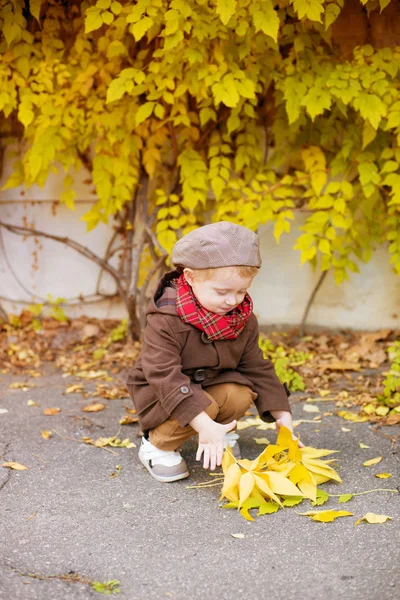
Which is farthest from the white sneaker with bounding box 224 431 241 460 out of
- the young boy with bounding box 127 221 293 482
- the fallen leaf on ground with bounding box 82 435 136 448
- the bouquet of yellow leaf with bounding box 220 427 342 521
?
the fallen leaf on ground with bounding box 82 435 136 448

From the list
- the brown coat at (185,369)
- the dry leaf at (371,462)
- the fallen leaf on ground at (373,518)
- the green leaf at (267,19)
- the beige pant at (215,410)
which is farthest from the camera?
the green leaf at (267,19)

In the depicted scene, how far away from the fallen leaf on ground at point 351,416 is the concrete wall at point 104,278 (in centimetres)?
131

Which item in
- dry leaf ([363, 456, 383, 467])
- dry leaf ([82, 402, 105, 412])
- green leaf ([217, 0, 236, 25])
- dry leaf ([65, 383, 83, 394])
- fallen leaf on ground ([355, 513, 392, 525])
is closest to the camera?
fallen leaf on ground ([355, 513, 392, 525])

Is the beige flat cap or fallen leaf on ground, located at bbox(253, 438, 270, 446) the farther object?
fallen leaf on ground, located at bbox(253, 438, 270, 446)

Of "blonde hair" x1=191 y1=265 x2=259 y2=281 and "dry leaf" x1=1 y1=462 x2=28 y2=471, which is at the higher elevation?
"blonde hair" x1=191 y1=265 x2=259 y2=281

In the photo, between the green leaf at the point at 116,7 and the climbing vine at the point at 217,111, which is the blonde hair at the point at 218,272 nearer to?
the climbing vine at the point at 217,111

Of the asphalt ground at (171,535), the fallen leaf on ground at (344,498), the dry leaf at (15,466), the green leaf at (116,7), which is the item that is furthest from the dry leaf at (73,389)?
the green leaf at (116,7)

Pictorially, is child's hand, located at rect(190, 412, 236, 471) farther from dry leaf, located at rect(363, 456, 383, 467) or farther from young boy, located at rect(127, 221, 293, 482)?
dry leaf, located at rect(363, 456, 383, 467)

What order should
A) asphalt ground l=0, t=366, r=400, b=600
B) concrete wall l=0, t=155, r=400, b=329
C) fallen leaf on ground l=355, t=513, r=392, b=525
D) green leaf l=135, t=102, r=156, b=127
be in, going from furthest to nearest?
concrete wall l=0, t=155, r=400, b=329, green leaf l=135, t=102, r=156, b=127, fallen leaf on ground l=355, t=513, r=392, b=525, asphalt ground l=0, t=366, r=400, b=600

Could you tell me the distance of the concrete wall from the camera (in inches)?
182

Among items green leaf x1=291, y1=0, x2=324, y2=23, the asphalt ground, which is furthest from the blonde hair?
green leaf x1=291, y1=0, x2=324, y2=23

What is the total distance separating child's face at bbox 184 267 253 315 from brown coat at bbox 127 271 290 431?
15 centimetres

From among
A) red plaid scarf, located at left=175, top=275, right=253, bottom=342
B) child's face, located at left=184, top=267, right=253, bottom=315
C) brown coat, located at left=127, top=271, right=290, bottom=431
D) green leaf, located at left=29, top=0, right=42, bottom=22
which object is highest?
green leaf, located at left=29, top=0, right=42, bottom=22

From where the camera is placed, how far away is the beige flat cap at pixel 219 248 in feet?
7.97
